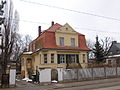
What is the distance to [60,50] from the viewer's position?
35969 mm

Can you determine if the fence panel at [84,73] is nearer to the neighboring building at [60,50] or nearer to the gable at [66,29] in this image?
the neighboring building at [60,50]

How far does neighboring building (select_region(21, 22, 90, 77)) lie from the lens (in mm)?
35125

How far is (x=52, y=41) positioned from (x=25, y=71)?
9.26m

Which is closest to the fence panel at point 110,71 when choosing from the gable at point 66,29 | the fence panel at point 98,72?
the fence panel at point 98,72

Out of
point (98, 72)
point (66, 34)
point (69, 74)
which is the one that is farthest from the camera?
point (66, 34)

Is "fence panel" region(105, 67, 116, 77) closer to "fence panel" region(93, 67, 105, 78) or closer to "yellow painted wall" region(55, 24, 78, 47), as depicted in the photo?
"fence panel" region(93, 67, 105, 78)

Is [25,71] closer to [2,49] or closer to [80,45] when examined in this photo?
[80,45]

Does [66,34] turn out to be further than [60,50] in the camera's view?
Yes

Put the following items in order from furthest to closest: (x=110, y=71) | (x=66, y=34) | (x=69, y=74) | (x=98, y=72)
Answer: (x=66, y=34) < (x=110, y=71) < (x=98, y=72) < (x=69, y=74)

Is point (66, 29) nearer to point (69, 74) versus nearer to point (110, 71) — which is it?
point (110, 71)

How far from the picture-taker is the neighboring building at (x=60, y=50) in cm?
3512

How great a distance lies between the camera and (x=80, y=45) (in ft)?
129

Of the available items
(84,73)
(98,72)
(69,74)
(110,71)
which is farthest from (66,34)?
(69,74)

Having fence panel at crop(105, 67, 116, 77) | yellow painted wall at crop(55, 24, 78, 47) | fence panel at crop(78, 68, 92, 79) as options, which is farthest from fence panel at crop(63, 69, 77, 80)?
yellow painted wall at crop(55, 24, 78, 47)
